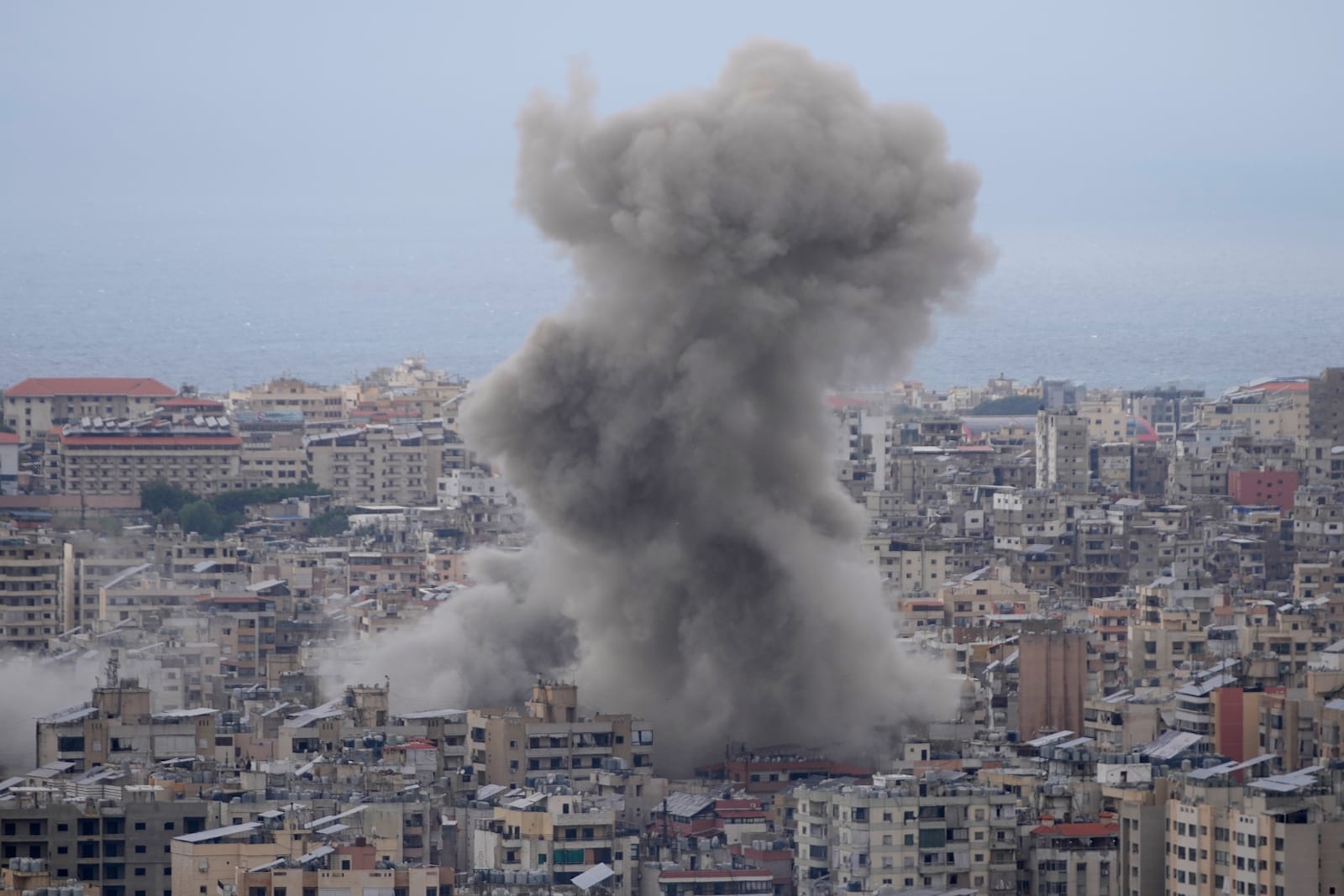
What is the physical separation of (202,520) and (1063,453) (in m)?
19.6

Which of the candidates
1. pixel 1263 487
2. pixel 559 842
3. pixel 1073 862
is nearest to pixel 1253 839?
pixel 1073 862

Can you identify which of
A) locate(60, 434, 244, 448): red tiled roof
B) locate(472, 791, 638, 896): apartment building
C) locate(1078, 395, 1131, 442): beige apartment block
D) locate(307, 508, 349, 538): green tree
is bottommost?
locate(472, 791, 638, 896): apartment building

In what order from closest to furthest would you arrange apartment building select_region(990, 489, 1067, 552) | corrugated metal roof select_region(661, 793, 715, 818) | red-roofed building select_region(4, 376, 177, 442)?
corrugated metal roof select_region(661, 793, 715, 818), apartment building select_region(990, 489, 1067, 552), red-roofed building select_region(4, 376, 177, 442)

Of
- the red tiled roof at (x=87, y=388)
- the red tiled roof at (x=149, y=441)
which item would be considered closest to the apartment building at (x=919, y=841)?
the red tiled roof at (x=149, y=441)

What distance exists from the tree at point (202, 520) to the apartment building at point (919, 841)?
51.9m

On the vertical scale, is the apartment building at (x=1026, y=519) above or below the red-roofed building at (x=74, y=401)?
below

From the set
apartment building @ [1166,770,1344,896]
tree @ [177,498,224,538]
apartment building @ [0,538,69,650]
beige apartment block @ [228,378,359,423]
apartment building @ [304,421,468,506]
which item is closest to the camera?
apartment building @ [1166,770,1344,896]

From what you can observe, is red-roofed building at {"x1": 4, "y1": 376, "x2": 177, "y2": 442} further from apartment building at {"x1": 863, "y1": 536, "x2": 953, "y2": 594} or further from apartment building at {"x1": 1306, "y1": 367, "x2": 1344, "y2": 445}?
apartment building at {"x1": 863, "y1": 536, "x2": 953, "y2": 594}

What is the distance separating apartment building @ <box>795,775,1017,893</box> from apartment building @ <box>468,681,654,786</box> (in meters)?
7.22

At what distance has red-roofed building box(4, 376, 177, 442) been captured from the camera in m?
114

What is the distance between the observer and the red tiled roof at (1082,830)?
40.8 meters

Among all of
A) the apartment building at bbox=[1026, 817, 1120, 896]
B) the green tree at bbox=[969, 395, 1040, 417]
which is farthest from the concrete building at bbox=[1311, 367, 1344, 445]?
the apartment building at bbox=[1026, 817, 1120, 896]

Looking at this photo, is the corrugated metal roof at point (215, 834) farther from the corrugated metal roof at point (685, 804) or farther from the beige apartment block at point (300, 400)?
the beige apartment block at point (300, 400)

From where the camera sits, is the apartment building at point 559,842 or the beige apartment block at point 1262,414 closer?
the apartment building at point 559,842
